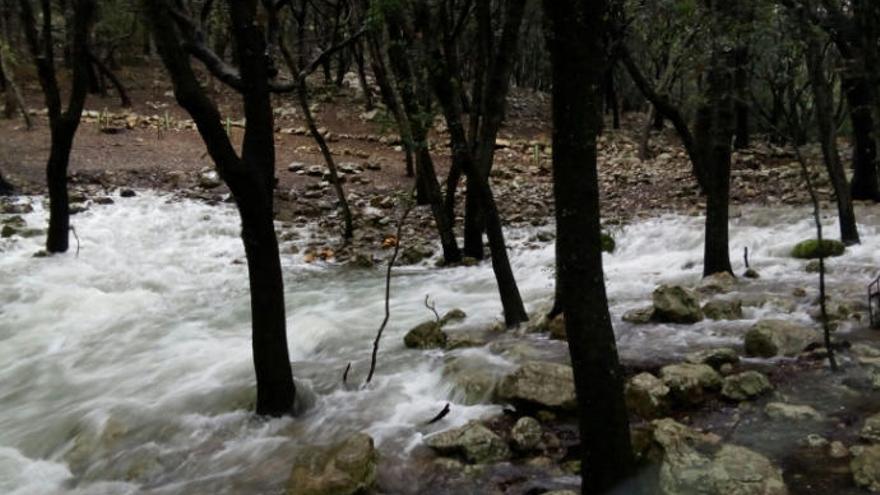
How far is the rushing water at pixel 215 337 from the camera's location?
5.25 meters

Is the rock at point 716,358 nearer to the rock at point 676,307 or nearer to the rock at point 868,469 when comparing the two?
the rock at point 676,307

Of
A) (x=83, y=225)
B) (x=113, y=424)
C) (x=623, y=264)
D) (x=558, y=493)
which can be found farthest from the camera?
(x=83, y=225)

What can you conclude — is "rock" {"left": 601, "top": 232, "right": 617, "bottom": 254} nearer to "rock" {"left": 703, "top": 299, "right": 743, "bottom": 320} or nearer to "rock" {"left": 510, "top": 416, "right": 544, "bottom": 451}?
"rock" {"left": 703, "top": 299, "right": 743, "bottom": 320}

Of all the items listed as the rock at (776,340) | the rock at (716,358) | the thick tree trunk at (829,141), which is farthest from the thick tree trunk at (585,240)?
the thick tree trunk at (829,141)

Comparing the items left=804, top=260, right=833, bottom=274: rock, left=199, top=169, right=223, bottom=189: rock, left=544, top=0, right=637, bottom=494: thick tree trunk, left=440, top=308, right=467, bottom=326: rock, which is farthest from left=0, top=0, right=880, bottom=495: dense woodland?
left=199, top=169, right=223, bottom=189: rock

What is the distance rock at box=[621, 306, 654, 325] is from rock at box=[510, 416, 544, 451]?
2804 millimetres

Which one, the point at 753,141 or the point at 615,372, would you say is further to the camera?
the point at 753,141

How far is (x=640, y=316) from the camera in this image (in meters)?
7.19

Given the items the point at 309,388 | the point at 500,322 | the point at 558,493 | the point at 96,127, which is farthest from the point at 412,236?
the point at 96,127

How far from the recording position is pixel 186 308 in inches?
383

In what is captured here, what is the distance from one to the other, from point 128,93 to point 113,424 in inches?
919

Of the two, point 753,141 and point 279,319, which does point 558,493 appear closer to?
point 279,319

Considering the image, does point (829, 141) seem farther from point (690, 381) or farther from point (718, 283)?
point (690, 381)

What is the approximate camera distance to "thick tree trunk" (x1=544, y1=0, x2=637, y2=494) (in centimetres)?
307
